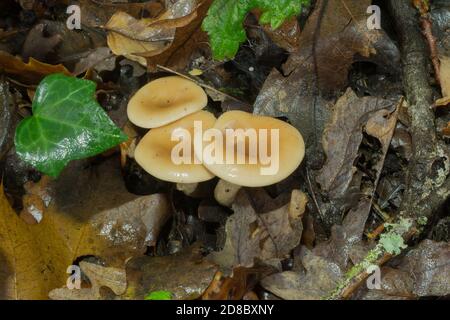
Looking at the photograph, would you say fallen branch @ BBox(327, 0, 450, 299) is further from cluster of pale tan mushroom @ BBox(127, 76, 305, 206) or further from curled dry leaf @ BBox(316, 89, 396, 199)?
cluster of pale tan mushroom @ BBox(127, 76, 305, 206)

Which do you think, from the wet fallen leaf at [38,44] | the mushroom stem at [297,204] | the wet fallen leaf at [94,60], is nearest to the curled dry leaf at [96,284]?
the mushroom stem at [297,204]

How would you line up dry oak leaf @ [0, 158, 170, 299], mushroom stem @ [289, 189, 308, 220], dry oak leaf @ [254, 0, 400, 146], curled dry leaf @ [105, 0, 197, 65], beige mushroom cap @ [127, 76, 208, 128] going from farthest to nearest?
curled dry leaf @ [105, 0, 197, 65] → dry oak leaf @ [254, 0, 400, 146] → beige mushroom cap @ [127, 76, 208, 128] → mushroom stem @ [289, 189, 308, 220] → dry oak leaf @ [0, 158, 170, 299]

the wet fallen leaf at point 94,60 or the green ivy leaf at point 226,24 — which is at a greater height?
the green ivy leaf at point 226,24

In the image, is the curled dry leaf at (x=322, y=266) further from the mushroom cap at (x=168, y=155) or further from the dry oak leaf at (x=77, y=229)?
the dry oak leaf at (x=77, y=229)

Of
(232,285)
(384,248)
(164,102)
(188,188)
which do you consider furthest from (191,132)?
(384,248)

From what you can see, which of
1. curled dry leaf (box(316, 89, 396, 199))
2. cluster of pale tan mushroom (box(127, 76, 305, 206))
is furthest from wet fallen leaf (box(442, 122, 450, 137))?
cluster of pale tan mushroom (box(127, 76, 305, 206))

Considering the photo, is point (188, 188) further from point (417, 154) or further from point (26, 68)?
point (417, 154)
